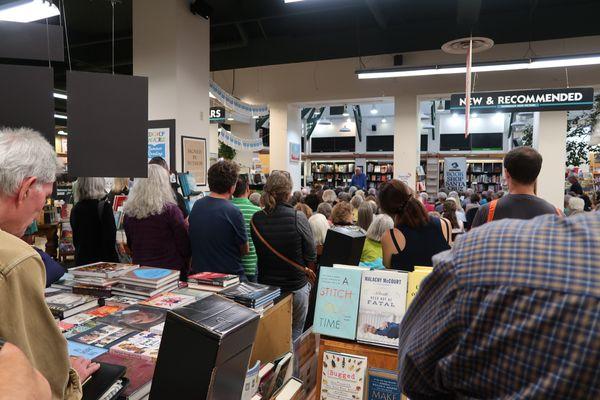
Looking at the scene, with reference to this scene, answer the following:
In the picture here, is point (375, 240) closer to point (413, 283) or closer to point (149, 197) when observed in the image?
point (413, 283)

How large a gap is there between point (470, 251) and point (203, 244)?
241 cm

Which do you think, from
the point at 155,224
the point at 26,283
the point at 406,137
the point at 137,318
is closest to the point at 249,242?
the point at 155,224

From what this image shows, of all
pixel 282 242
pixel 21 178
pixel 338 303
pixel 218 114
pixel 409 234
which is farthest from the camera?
pixel 218 114

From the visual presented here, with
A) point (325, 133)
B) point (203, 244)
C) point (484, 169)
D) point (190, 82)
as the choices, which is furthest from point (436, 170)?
point (203, 244)

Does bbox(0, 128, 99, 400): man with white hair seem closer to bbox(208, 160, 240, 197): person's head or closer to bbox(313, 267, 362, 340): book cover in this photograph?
bbox(313, 267, 362, 340): book cover

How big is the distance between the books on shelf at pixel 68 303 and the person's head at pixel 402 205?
188 cm

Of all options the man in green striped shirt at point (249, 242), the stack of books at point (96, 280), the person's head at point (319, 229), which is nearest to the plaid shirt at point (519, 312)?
the stack of books at point (96, 280)

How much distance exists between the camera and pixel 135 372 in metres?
1.42

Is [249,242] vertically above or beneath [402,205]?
beneath

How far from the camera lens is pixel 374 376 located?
75.7 inches

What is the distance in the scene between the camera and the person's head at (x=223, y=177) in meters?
3.06

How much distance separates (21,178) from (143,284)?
3.16 feet

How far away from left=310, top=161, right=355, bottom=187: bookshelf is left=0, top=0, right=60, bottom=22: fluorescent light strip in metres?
17.1

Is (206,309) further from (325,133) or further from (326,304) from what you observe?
(325,133)
